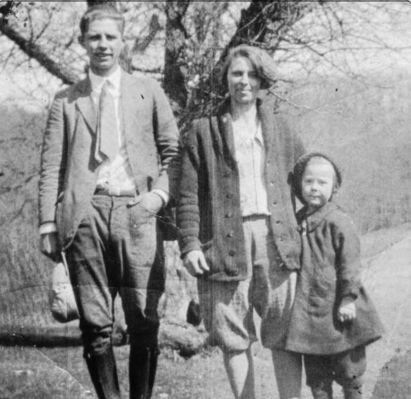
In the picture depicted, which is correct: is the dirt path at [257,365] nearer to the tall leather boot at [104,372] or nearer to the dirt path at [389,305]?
the dirt path at [389,305]

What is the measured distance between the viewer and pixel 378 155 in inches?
164

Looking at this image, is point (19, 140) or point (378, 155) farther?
point (19, 140)

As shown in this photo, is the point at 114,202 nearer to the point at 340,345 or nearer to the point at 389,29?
the point at 340,345

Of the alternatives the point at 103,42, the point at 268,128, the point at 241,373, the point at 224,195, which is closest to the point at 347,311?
the point at 241,373

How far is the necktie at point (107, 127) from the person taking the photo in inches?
133

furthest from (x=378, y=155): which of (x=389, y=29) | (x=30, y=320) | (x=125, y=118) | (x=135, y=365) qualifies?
(x=30, y=320)

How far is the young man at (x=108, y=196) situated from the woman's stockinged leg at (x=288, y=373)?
0.62 m

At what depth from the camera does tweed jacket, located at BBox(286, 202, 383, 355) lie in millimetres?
3334

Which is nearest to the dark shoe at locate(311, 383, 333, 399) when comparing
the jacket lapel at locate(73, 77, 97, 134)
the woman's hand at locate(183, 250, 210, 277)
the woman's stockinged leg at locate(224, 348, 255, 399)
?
the woman's stockinged leg at locate(224, 348, 255, 399)

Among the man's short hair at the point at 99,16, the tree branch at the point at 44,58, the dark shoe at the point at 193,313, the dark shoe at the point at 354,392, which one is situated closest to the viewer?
the dark shoe at the point at 354,392

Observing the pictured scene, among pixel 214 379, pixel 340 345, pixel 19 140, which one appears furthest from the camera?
pixel 19 140

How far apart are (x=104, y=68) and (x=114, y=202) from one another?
68 centimetres

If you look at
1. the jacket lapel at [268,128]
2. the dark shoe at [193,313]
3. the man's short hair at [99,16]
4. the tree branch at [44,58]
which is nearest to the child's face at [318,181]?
the jacket lapel at [268,128]

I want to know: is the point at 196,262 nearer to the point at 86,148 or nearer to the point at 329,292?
the point at 329,292
